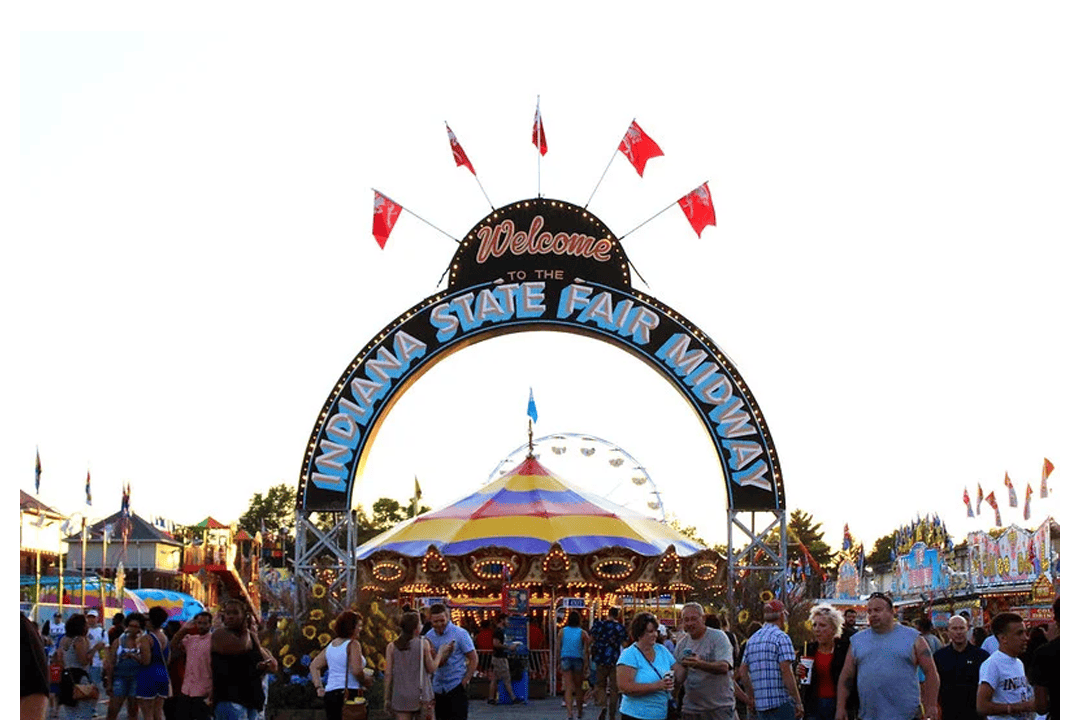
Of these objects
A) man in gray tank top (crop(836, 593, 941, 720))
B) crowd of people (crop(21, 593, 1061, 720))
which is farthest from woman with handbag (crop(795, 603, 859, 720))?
man in gray tank top (crop(836, 593, 941, 720))

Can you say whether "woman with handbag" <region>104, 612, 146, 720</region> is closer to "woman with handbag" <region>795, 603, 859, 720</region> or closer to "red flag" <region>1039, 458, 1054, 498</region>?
"woman with handbag" <region>795, 603, 859, 720</region>

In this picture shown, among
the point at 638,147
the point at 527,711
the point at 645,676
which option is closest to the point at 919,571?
the point at 638,147

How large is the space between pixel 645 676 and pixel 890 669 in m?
1.82

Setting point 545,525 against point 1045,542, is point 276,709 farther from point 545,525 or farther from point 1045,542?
point 1045,542

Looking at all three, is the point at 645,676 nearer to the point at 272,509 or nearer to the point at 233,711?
the point at 233,711

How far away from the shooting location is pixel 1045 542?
137 feet

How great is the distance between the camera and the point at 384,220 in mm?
30625

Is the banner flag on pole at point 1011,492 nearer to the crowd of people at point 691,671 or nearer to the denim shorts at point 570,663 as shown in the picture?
the denim shorts at point 570,663

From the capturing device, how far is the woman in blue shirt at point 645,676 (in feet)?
36.9

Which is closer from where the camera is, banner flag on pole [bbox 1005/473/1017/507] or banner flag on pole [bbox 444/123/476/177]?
banner flag on pole [bbox 444/123/476/177]

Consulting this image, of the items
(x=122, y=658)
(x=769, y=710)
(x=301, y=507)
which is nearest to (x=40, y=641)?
(x=769, y=710)

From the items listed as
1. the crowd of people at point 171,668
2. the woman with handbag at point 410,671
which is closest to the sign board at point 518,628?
the crowd of people at point 171,668

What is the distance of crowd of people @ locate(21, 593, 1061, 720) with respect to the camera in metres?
10.8

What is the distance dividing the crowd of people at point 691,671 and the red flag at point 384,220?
578 inches
